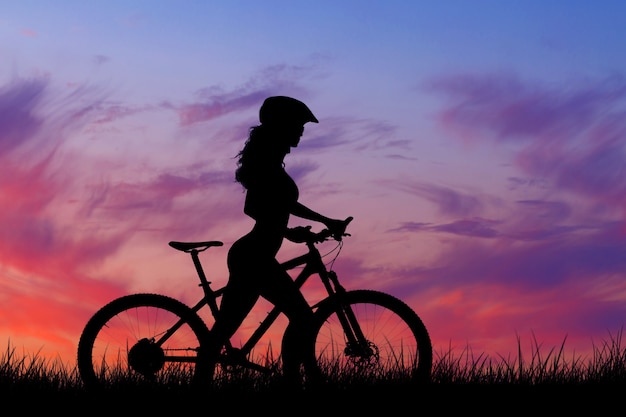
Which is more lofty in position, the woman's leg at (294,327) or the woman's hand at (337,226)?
the woman's hand at (337,226)

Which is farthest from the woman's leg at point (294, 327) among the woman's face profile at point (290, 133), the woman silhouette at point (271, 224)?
the woman's face profile at point (290, 133)

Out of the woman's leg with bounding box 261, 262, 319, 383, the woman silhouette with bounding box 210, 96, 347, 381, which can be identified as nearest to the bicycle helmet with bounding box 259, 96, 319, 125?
the woman silhouette with bounding box 210, 96, 347, 381

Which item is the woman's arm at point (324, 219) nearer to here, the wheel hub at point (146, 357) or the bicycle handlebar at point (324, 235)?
the bicycle handlebar at point (324, 235)

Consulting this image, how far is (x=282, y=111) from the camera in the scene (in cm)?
730

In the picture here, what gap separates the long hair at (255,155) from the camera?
7219 millimetres

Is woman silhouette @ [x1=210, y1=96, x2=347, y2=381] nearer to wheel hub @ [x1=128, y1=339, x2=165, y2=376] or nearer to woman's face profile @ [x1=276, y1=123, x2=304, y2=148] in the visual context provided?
woman's face profile @ [x1=276, y1=123, x2=304, y2=148]

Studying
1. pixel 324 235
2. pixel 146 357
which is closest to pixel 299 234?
pixel 324 235

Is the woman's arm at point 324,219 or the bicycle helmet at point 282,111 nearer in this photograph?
the bicycle helmet at point 282,111

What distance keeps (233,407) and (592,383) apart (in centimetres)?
395

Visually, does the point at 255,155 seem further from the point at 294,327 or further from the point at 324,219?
the point at 294,327

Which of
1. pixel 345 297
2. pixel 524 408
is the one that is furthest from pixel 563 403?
pixel 345 297

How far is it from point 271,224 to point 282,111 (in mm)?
983

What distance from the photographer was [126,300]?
26.7 ft

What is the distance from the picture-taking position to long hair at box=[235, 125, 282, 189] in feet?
23.7
